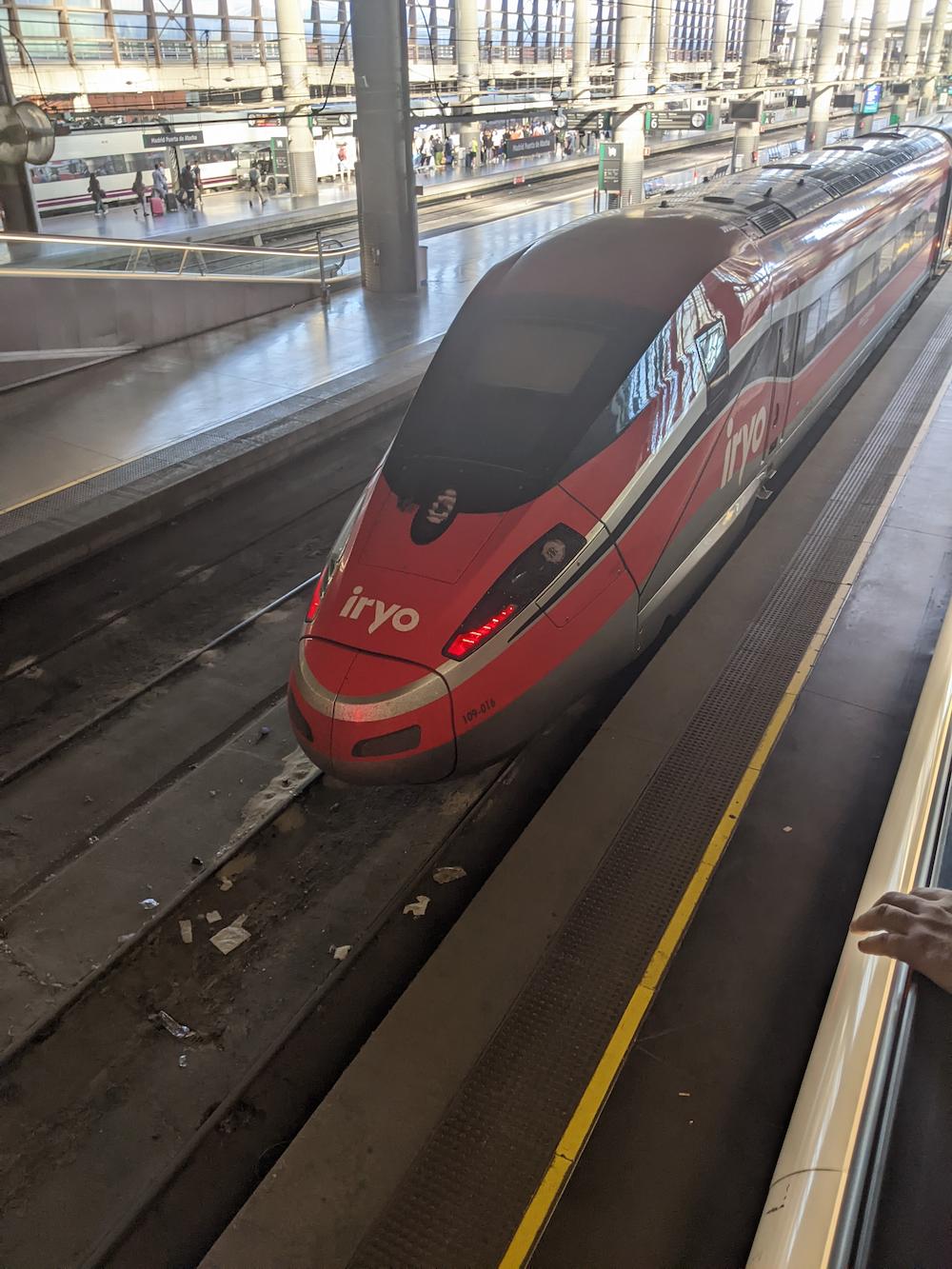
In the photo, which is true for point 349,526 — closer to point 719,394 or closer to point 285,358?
point 719,394

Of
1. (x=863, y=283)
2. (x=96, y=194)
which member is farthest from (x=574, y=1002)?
Result: (x=96, y=194)

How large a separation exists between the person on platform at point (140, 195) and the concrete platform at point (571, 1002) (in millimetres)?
28861

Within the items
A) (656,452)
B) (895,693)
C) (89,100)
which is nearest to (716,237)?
(656,452)

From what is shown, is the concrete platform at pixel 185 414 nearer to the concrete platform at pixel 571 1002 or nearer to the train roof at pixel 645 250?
the train roof at pixel 645 250

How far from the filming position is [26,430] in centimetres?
1130

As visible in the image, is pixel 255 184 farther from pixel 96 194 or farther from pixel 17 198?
pixel 17 198

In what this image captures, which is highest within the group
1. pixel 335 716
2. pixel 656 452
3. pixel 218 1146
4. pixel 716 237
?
pixel 716 237

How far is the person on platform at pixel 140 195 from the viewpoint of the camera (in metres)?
30.0

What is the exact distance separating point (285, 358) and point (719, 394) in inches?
369

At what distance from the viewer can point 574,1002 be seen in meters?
4.30

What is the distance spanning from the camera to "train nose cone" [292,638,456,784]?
15.3ft

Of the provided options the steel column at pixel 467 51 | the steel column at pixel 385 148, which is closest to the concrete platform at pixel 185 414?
the steel column at pixel 385 148

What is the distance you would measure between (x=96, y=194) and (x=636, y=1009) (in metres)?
31.9

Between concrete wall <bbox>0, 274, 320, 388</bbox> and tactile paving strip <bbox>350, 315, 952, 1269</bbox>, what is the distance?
10.7m
